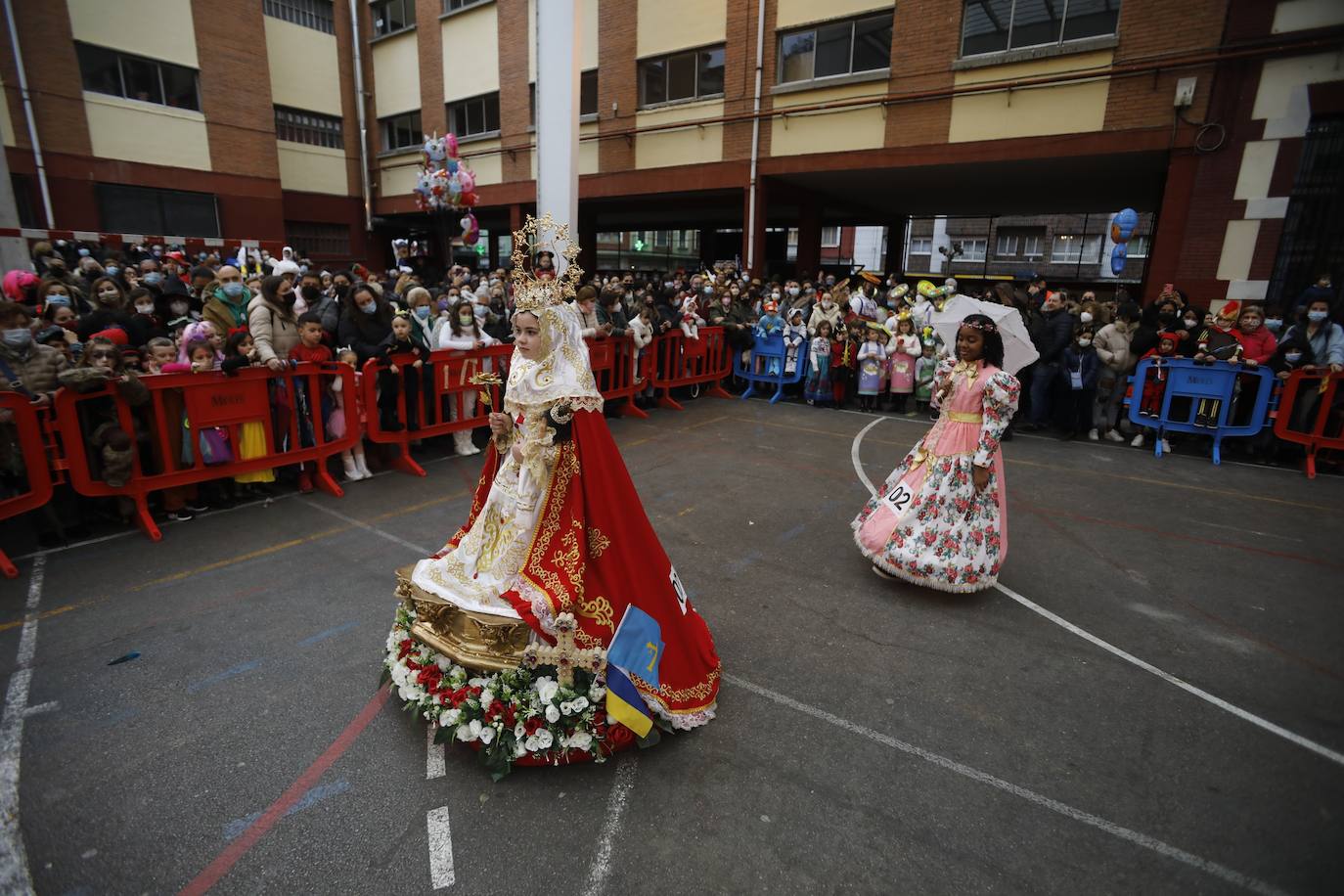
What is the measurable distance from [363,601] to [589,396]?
256cm

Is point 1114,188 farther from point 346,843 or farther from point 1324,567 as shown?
point 346,843

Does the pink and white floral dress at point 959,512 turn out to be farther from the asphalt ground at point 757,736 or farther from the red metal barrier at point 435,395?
the red metal barrier at point 435,395

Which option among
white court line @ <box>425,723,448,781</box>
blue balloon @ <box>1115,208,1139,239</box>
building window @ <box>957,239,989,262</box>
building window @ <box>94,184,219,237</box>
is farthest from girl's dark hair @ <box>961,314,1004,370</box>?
building window @ <box>957,239,989,262</box>

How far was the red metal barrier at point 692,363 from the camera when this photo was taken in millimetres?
11350

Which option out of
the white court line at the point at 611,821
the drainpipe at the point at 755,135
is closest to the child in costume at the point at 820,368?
the drainpipe at the point at 755,135

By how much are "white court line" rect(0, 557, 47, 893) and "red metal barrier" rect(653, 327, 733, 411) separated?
8.23 meters

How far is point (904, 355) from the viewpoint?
11.2 meters

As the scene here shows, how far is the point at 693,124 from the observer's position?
16750 mm

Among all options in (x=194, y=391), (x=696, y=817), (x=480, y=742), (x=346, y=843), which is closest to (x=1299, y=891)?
(x=696, y=817)

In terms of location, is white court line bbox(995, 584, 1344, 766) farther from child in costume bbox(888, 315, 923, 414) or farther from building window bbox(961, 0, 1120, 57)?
building window bbox(961, 0, 1120, 57)

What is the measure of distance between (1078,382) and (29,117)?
24819mm

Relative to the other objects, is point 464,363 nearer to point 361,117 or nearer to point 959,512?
point 959,512

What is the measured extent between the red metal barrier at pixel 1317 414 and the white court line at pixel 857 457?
4.98 meters

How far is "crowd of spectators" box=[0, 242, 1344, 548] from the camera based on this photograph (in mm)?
6027
